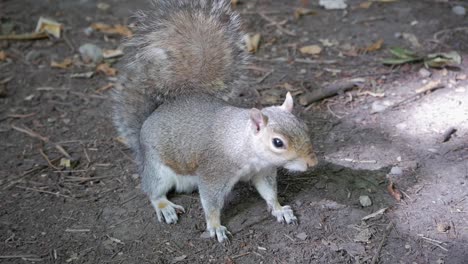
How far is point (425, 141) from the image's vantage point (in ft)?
9.67

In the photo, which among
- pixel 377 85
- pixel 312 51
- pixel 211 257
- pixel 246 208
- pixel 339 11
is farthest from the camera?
pixel 339 11

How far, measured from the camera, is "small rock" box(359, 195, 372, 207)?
2613 mm

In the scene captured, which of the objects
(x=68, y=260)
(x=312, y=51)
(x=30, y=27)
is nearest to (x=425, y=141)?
(x=312, y=51)

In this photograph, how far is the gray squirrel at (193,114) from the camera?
2.44 metres

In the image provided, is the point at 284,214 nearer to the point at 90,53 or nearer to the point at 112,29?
the point at 90,53

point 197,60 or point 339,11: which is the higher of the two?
point 197,60

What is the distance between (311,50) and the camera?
3920mm

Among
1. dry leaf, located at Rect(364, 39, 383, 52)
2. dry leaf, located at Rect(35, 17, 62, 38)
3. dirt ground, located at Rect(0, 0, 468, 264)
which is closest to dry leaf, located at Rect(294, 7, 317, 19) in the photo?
dirt ground, located at Rect(0, 0, 468, 264)

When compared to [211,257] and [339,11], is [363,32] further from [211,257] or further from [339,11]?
[211,257]

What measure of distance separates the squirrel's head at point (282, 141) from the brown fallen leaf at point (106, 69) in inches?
70.1

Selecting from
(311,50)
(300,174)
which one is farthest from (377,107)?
(311,50)

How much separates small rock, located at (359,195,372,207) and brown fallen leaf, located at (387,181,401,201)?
0.11 m

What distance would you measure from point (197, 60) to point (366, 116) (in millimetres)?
1049

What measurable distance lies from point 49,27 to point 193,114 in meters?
2.21
